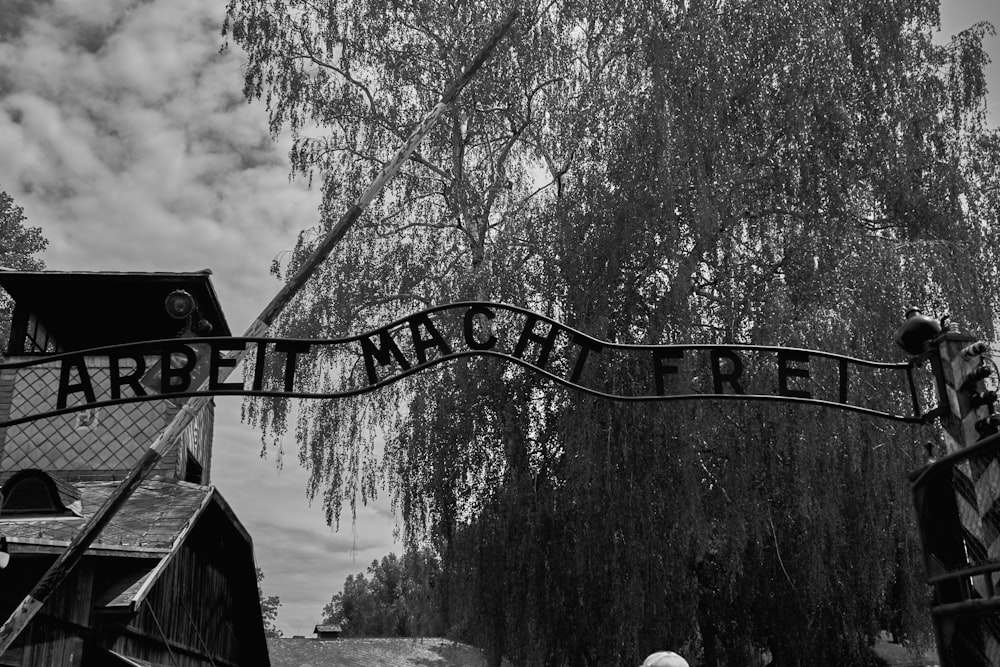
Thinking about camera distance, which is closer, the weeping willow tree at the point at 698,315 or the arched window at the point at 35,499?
the arched window at the point at 35,499

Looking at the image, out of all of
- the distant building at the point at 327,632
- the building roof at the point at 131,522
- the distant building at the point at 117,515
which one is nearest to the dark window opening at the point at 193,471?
the distant building at the point at 117,515

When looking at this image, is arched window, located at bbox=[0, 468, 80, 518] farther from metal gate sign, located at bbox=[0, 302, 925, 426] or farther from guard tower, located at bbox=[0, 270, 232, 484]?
guard tower, located at bbox=[0, 270, 232, 484]

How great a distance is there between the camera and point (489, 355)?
615 cm

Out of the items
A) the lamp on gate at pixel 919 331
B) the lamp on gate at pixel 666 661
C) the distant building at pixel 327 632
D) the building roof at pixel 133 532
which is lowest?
the distant building at pixel 327 632

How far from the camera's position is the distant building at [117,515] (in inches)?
353

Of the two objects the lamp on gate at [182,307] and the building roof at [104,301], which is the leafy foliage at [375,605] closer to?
the building roof at [104,301]

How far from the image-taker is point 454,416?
14312 millimetres

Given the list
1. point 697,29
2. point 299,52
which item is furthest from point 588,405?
point 299,52

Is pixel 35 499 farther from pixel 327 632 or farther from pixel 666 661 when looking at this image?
pixel 327 632

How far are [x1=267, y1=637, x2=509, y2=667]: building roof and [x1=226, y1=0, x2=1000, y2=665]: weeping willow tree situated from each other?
406 inches

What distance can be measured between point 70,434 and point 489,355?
954cm

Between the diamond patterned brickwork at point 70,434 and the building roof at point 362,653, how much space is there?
11736 mm

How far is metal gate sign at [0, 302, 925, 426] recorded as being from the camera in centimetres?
580

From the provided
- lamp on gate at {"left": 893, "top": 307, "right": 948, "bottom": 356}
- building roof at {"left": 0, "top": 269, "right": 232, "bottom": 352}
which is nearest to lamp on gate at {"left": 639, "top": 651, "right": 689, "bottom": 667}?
lamp on gate at {"left": 893, "top": 307, "right": 948, "bottom": 356}
